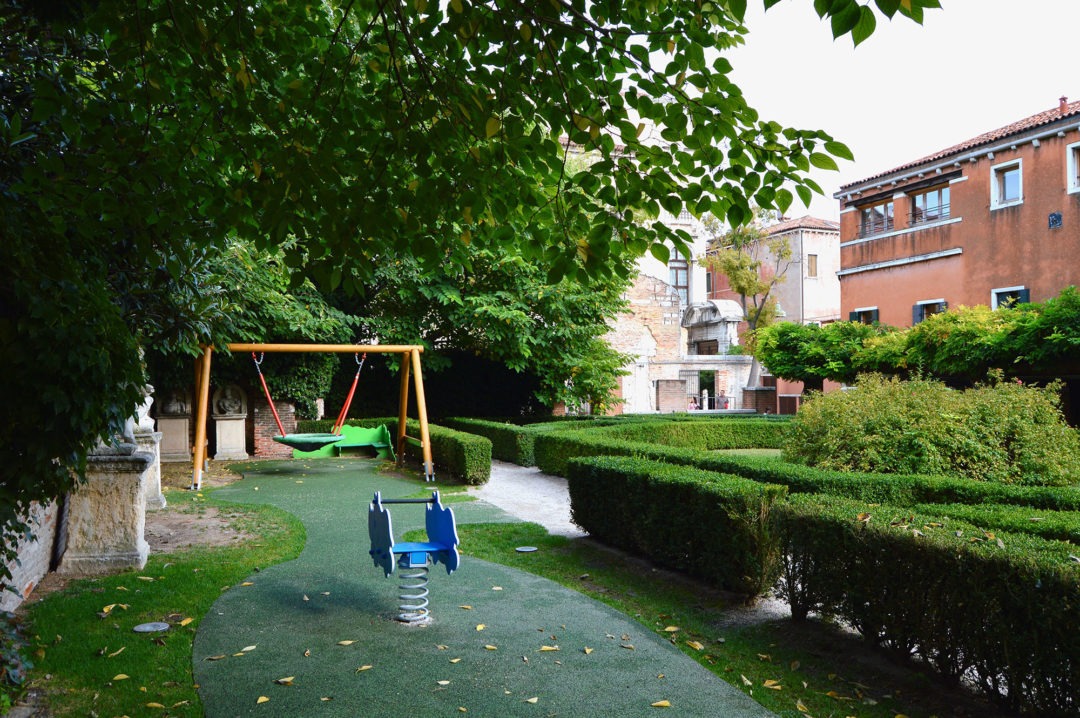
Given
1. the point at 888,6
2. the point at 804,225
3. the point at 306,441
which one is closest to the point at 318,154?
the point at 888,6

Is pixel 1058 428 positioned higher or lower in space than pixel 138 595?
higher

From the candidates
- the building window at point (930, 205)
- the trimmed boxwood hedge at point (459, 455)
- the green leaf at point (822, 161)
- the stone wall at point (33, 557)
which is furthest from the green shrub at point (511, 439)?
the building window at point (930, 205)

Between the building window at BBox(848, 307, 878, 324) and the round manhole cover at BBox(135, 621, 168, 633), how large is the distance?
26837 mm

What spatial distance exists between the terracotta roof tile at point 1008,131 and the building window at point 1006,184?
882 millimetres

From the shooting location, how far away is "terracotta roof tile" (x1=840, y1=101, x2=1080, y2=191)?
72.4 feet

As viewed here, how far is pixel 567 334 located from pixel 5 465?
16.5 meters

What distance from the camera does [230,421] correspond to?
18.5 metres

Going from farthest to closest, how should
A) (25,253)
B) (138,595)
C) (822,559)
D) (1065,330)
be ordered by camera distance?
(1065,330), (138,595), (822,559), (25,253)

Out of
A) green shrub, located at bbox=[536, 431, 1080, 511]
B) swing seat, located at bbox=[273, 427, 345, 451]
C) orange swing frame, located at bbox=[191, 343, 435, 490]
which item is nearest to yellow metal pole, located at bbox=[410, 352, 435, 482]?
orange swing frame, located at bbox=[191, 343, 435, 490]

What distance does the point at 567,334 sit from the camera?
2005 cm

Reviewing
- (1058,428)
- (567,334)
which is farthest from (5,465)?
(567,334)

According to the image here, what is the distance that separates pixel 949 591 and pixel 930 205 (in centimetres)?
2495

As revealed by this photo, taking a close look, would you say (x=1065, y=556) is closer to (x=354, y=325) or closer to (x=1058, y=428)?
(x=1058, y=428)

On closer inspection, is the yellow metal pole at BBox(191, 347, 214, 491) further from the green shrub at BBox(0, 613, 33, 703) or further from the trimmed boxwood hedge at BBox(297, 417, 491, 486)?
the green shrub at BBox(0, 613, 33, 703)
